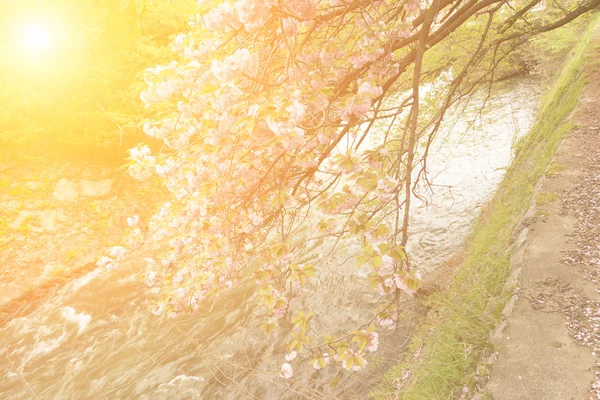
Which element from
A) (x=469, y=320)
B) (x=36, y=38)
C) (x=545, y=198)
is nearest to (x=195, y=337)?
(x=469, y=320)

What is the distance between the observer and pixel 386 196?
2.39 meters

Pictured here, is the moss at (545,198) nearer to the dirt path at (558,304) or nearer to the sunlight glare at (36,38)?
the dirt path at (558,304)

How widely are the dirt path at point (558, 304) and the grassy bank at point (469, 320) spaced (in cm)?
19

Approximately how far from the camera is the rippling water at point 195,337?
517cm

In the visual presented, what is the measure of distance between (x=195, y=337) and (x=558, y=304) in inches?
234

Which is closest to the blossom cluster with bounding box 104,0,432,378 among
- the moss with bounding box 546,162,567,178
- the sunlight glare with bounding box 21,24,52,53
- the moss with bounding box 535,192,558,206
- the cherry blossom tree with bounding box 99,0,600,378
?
the cherry blossom tree with bounding box 99,0,600,378

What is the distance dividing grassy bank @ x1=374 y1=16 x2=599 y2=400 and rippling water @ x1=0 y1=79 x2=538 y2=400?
0.71m

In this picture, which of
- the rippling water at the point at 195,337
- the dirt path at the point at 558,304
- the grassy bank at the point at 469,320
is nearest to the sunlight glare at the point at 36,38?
the rippling water at the point at 195,337

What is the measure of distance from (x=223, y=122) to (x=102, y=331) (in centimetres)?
747

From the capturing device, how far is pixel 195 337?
6676 mm

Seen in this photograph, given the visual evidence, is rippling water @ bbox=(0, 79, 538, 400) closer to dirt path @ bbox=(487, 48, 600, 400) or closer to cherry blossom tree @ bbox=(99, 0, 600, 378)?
cherry blossom tree @ bbox=(99, 0, 600, 378)

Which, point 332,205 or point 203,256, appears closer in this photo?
point 332,205

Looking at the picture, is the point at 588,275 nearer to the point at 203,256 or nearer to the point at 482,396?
the point at 482,396

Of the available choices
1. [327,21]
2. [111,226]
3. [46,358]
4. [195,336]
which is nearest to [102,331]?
[46,358]
